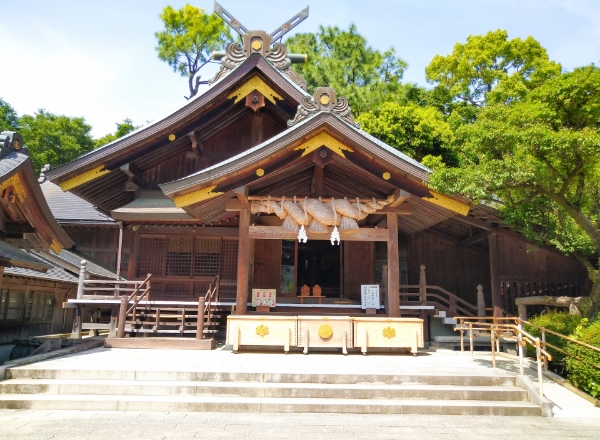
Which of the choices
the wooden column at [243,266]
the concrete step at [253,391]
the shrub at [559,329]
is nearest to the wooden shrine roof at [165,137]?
the wooden column at [243,266]

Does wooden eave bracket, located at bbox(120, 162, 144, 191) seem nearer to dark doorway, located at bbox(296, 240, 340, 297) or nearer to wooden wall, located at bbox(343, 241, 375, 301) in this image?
dark doorway, located at bbox(296, 240, 340, 297)

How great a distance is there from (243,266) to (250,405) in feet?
13.5

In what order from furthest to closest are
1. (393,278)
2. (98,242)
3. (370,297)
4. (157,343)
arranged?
(98,242)
(370,297)
(157,343)
(393,278)

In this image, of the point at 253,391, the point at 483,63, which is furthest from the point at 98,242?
the point at 483,63

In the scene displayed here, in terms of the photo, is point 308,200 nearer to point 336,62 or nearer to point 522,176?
point 522,176

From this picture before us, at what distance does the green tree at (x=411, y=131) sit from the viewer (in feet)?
69.4

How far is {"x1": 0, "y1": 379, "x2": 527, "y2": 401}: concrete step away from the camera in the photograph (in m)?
6.61

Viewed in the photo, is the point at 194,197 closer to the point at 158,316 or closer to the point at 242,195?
the point at 242,195

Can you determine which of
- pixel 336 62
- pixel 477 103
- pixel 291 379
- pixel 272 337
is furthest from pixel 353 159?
pixel 477 103

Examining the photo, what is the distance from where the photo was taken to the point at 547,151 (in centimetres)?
764

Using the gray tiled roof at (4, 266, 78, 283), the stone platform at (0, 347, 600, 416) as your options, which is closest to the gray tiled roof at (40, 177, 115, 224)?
the gray tiled roof at (4, 266, 78, 283)

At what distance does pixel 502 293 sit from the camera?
1328cm

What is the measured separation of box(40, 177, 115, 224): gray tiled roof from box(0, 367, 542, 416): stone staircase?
1224cm

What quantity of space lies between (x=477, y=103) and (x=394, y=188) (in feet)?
65.4
